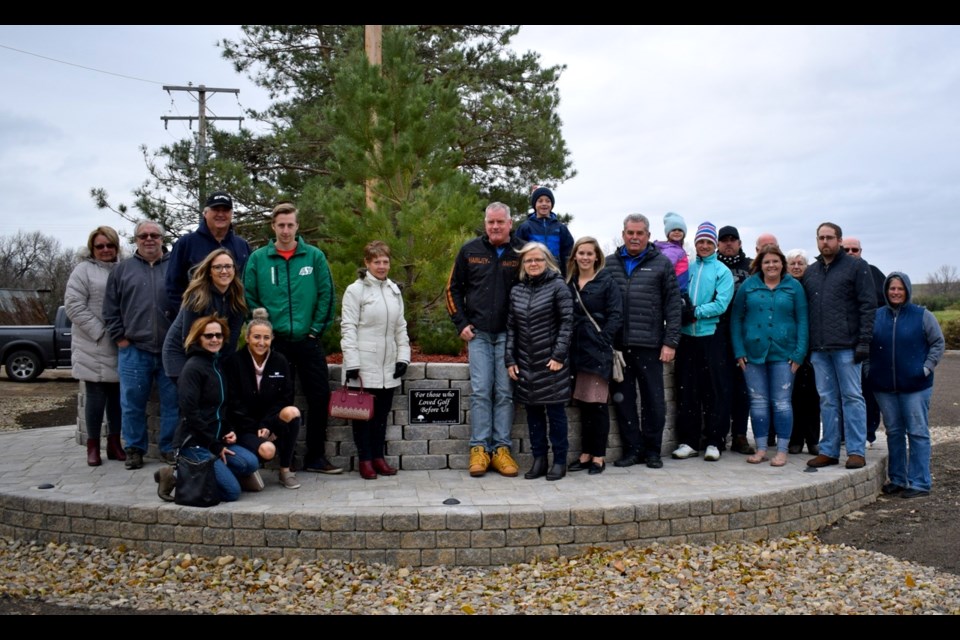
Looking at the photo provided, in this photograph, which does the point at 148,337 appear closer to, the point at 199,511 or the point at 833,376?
the point at 199,511

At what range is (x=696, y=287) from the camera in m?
6.78

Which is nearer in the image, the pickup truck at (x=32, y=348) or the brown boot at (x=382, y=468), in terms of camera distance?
the brown boot at (x=382, y=468)

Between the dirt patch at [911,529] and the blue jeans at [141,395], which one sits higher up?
the blue jeans at [141,395]

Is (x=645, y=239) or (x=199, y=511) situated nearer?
(x=199, y=511)

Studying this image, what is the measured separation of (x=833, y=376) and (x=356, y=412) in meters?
4.00

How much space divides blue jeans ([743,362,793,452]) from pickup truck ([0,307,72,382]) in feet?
51.7

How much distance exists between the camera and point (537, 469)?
6109 millimetres

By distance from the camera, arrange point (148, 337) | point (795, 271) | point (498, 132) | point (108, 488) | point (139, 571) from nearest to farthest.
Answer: point (139, 571), point (108, 488), point (148, 337), point (795, 271), point (498, 132)

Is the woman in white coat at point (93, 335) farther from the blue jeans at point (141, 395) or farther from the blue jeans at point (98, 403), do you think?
the blue jeans at point (141, 395)

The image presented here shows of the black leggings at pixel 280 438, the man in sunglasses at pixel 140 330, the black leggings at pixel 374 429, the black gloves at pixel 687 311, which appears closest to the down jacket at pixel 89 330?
the man in sunglasses at pixel 140 330

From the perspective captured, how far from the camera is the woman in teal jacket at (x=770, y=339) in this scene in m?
6.65

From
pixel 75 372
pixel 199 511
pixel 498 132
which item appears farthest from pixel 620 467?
pixel 498 132

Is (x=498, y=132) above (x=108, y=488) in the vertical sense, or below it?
above

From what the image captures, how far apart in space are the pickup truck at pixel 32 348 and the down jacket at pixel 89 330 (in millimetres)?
12432
